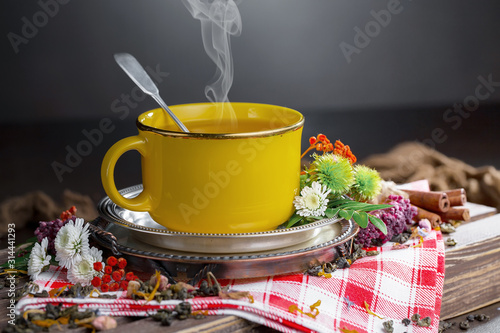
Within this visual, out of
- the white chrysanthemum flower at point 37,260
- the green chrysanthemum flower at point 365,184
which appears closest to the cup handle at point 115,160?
the white chrysanthemum flower at point 37,260

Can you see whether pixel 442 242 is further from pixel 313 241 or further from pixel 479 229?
pixel 313 241

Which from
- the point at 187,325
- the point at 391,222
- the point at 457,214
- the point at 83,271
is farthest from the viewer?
the point at 457,214

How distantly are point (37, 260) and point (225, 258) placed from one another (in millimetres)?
283

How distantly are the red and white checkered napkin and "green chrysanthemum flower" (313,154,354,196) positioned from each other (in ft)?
0.42

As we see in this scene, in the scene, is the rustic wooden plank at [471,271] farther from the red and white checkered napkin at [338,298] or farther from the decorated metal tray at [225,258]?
the decorated metal tray at [225,258]

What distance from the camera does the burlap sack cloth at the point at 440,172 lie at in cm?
153

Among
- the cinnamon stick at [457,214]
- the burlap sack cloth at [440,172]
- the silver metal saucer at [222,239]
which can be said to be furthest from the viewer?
the burlap sack cloth at [440,172]

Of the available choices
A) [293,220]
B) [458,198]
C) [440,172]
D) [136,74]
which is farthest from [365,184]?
[440,172]

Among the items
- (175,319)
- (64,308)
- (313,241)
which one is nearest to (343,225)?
(313,241)

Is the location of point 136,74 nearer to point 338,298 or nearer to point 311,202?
point 311,202

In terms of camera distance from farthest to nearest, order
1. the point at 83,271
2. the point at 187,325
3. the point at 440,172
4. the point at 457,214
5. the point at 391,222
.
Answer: the point at 440,172 < the point at 457,214 < the point at 391,222 < the point at 83,271 < the point at 187,325

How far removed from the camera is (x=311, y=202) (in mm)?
894

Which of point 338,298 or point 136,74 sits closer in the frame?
point 338,298

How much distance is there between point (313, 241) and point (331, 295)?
9 cm
